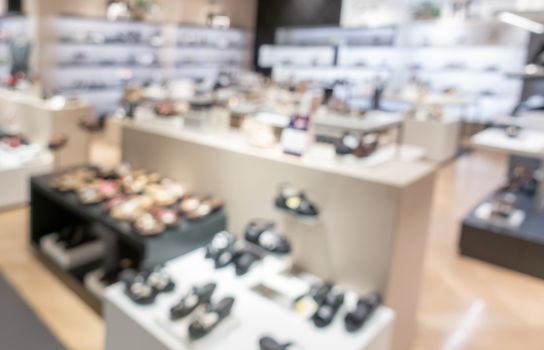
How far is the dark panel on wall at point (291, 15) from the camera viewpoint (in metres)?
9.89

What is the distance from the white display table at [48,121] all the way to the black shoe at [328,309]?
3713mm

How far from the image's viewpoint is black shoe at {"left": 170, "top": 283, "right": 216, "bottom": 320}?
5.89ft

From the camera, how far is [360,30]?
9656 mm

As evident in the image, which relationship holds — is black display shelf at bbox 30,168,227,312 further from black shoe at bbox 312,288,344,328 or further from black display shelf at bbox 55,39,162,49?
black display shelf at bbox 55,39,162,49

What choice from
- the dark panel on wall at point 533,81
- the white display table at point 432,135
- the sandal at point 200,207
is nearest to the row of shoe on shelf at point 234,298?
the sandal at point 200,207

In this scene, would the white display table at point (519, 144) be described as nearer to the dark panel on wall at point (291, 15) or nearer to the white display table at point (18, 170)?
the white display table at point (18, 170)

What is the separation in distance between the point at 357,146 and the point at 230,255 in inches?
32.2

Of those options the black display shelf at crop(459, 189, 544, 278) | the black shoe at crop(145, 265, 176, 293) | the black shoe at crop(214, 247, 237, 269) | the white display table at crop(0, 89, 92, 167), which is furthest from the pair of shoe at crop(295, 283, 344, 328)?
the white display table at crop(0, 89, 92, 167)

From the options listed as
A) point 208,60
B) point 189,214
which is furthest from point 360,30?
point 189,214

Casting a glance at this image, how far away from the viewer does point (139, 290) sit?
194cm

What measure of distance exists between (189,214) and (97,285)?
69 centimetres

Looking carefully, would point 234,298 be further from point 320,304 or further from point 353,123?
point 353,123

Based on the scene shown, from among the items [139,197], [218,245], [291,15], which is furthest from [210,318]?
[291,15]

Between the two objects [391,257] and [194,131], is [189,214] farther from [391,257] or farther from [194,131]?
[391,257]
